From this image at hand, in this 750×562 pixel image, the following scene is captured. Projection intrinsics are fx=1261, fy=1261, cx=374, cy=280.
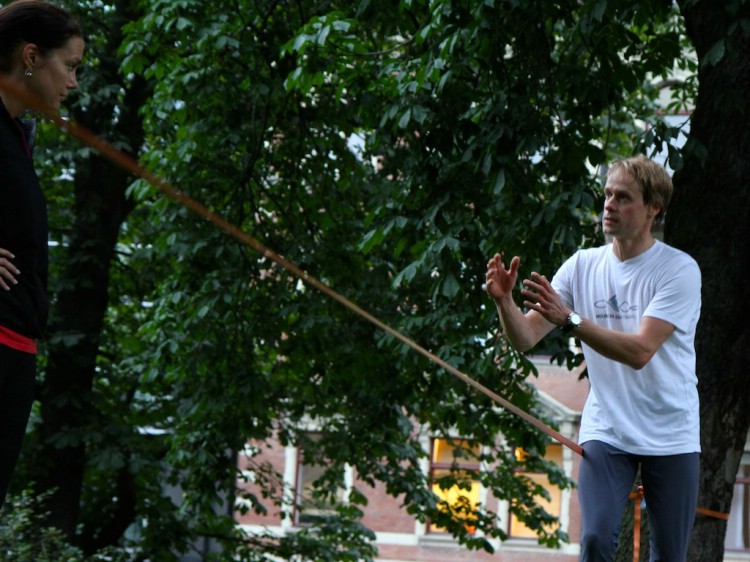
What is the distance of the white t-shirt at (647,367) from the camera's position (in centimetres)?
446

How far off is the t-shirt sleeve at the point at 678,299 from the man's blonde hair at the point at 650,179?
25 cm

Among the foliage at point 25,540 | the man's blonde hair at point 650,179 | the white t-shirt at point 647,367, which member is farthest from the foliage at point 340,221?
the white t-shirt at point 647,367

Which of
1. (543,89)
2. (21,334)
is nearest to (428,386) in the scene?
(543,89)

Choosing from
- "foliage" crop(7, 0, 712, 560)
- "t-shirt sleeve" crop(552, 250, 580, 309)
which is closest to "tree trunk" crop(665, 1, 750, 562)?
"foliage" crop(7, 0, 712, 560)

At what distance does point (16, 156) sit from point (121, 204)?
1343 centimetres

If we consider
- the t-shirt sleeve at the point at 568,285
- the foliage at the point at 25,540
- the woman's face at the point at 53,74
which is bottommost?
the foliage at the point at 25,540

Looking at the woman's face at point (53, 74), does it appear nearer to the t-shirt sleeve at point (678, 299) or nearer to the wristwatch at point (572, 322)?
the wristwatch at point (572, 322)

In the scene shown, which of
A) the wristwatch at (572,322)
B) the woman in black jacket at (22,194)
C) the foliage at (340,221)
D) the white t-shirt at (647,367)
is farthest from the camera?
the foliage at (340,221)

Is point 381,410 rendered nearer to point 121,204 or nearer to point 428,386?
point 428,386

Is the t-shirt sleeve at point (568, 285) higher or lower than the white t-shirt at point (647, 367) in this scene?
higher

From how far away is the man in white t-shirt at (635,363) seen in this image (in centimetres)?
441

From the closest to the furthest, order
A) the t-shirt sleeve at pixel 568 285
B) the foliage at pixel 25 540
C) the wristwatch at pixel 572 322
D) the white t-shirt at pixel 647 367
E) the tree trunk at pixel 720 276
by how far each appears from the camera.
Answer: the wristwatch at pixel 572 322 < the white t-shirt at pixel 647 367 < the t-shirt sleeve at pixel 568 285 < the tree trunk at pixel 720 276 < the foliage at pixel 25 540

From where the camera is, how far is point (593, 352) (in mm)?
4645

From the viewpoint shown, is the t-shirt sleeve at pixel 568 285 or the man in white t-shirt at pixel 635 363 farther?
the t-shirt sleeve at pixel 568 285
